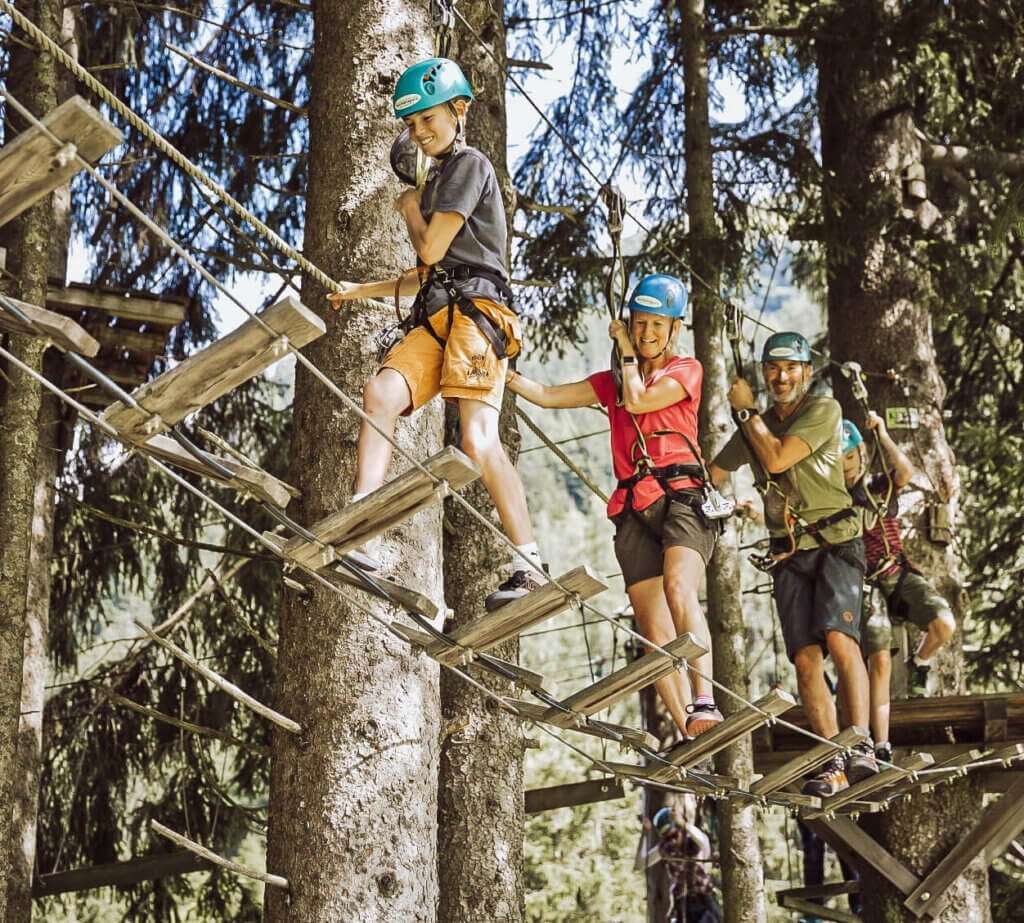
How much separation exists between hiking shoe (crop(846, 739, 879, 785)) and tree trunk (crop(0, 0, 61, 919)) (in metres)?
3.45

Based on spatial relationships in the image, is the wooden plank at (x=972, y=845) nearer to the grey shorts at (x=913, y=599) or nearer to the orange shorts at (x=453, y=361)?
the grey shorts at (x=913, y=599)

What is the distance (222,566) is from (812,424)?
5.50 metres

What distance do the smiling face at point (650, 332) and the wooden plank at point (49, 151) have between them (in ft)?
8.16

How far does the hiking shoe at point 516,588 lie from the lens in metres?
3.83

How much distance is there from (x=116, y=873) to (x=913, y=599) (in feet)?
15.0

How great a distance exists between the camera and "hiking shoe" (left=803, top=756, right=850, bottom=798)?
17.6 feet

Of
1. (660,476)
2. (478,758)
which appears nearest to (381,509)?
(660,476)

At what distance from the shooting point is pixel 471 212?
403 cm

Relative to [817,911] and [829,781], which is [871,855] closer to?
[817,911]

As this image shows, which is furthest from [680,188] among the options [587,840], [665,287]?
[587,840]

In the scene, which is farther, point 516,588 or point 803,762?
point 803,762

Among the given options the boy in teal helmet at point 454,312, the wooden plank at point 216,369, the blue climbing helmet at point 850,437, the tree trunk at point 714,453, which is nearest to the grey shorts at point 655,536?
the boy in teal helmet at point 454,312

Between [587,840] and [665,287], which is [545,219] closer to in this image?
[665,287]

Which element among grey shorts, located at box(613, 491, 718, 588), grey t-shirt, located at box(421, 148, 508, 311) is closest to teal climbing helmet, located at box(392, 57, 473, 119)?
grey t-shirt, located at box(421, 148, 508, 311)
